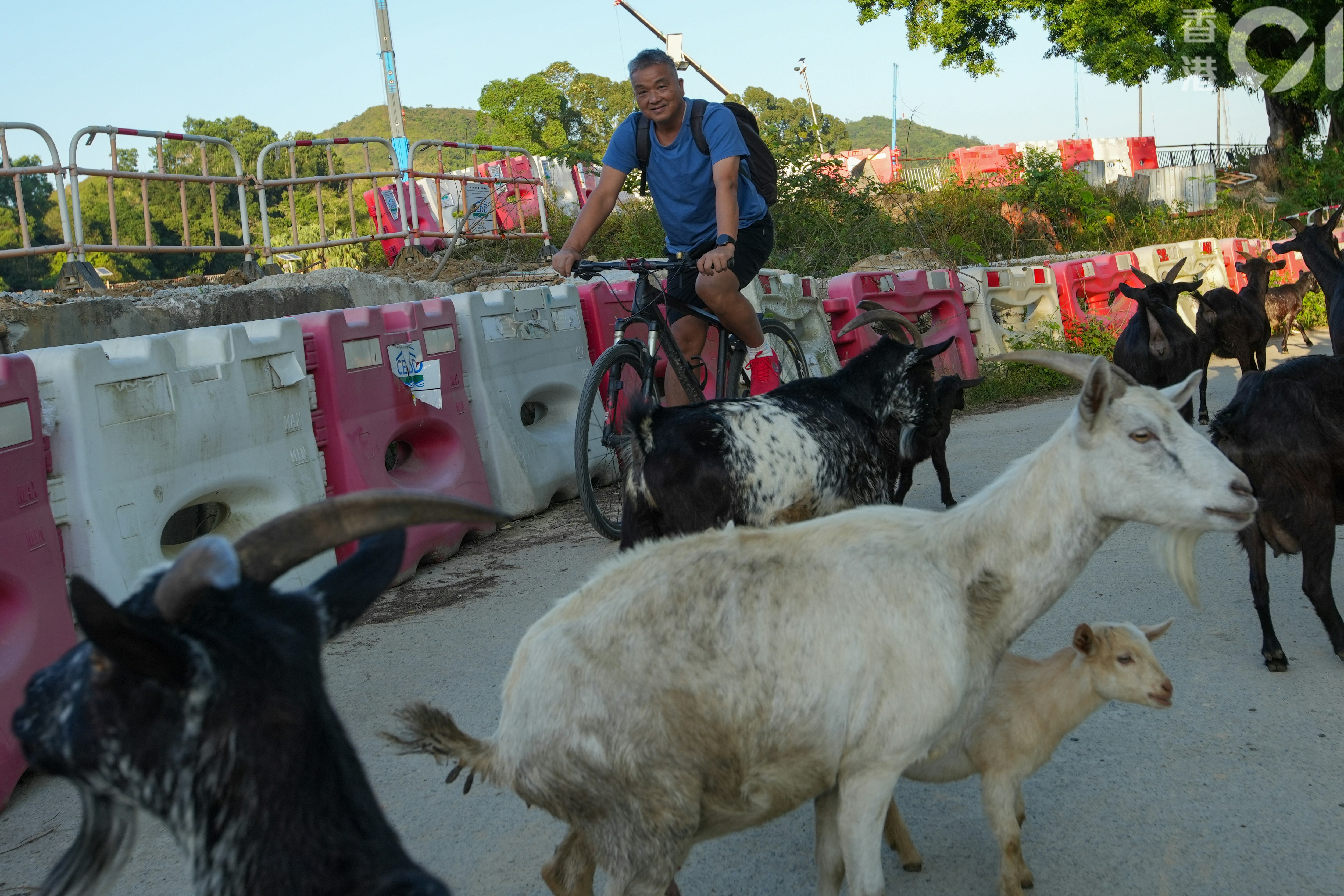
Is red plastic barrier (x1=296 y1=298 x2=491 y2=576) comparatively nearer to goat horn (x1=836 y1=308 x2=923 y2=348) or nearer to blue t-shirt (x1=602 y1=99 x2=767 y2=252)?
blue t-shirt (x1=602 y1=99 x2=767 y2=252)

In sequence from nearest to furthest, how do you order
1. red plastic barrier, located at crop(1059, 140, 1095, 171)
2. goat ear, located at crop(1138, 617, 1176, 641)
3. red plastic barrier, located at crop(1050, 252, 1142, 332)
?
goat ear, located at crop(1138, 617, 1176, 641) → red plastic barrier, located at crop(1050, 252, 1142, 332) → red plastic barrier, located at crop(1059, 140, 1095, 171)

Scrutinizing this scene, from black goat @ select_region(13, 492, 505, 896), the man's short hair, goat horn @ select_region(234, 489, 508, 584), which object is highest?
the man's short hair

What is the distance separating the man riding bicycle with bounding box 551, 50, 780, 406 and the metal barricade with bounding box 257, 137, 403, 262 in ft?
22.7

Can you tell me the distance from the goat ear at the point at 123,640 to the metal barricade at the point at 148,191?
30.4 feet

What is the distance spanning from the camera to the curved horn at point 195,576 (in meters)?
1.42

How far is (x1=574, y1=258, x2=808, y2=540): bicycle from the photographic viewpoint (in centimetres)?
546

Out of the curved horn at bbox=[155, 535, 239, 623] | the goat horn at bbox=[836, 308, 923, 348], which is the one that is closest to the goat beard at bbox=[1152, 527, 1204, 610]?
the curved horn at bbox=[155, 535, 239, 623]

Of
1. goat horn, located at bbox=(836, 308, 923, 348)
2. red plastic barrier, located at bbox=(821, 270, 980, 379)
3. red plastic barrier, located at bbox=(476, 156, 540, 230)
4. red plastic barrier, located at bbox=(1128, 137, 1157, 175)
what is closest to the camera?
goat horn, located at bbox=(836, 308, 923, 348)

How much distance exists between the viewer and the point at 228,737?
4.89 ft

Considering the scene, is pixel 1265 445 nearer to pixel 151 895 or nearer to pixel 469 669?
pixel 469 669

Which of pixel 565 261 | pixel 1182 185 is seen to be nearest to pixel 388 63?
pixel 565 261

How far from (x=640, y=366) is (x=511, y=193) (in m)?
10.4

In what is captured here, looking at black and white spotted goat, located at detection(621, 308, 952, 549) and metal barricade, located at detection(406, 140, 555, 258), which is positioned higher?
metal barricade, located at detection(406, 140, 555, 258)

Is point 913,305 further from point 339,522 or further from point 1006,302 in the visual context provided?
point 339,522
